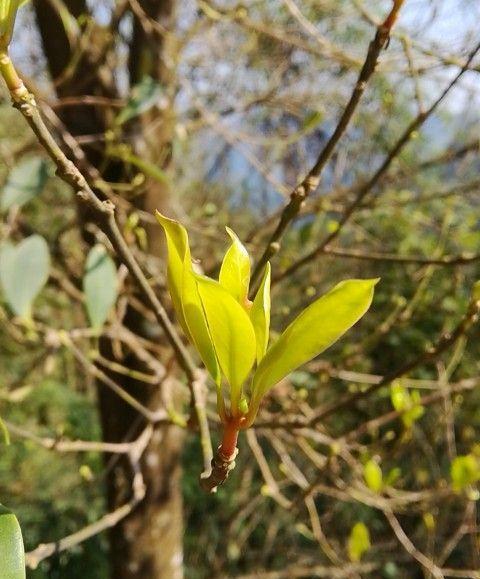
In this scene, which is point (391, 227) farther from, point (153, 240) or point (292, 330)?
point (292, 330)

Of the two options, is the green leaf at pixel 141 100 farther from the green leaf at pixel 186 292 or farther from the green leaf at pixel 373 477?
the green leaf at pixel 186 292

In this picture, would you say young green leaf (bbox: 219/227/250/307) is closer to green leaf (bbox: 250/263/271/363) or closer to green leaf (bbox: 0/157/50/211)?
green leaf (bbox: 250/263/271/363)

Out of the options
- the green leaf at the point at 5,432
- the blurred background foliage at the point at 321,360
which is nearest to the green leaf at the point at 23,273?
the green leaf at the point at 5,432

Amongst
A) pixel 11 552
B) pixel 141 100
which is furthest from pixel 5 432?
pixel 141 100

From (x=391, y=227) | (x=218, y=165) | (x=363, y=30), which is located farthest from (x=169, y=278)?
(x=363, y=30)

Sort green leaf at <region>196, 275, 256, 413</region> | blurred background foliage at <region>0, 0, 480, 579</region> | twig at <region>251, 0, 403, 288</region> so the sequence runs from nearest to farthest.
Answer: green leaf at <region>196, 275, 256, 413</region> → twig at <region>251, 0, 403, 288</region> → blurred background foliage at <region>0, 0, 480, 579</region>

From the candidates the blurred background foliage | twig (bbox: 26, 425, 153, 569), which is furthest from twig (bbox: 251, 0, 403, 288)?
the blurred background foliage
